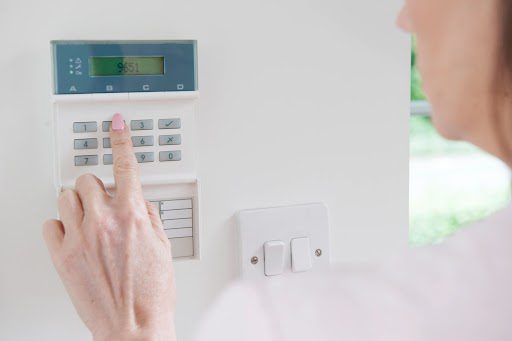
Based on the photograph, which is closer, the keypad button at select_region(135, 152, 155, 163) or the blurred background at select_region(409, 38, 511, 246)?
the keypad button at select_region(135, 152, 155, 163)

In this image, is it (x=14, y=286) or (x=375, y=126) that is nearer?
(x=14, y=286)

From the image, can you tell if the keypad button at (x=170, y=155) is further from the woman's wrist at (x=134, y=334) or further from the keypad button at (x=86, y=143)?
the woman's wrist at (x=134, y=334)

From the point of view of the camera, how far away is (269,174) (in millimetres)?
796

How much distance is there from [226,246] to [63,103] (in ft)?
0.78

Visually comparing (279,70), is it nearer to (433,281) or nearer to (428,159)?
(433,281)

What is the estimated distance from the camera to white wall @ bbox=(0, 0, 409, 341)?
2.31ft

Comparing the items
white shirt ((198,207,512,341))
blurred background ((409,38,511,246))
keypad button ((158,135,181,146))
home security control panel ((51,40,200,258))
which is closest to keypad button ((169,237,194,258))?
home security control panel ((51,40,200,258))

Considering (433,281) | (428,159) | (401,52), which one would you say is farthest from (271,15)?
(428,159)

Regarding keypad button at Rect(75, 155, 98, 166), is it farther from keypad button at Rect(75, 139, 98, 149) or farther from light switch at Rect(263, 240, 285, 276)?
light switch at Rect(263, 240, 285, 276)

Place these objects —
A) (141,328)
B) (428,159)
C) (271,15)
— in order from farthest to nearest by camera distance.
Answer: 1. (428,159)
2. (271,15)
3. (141,328)

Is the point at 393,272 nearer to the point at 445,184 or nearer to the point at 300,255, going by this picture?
the point at 300,255

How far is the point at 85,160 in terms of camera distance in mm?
705

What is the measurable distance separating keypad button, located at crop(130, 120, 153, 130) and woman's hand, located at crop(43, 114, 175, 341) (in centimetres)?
6

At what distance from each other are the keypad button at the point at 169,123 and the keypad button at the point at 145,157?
1.2 inches
